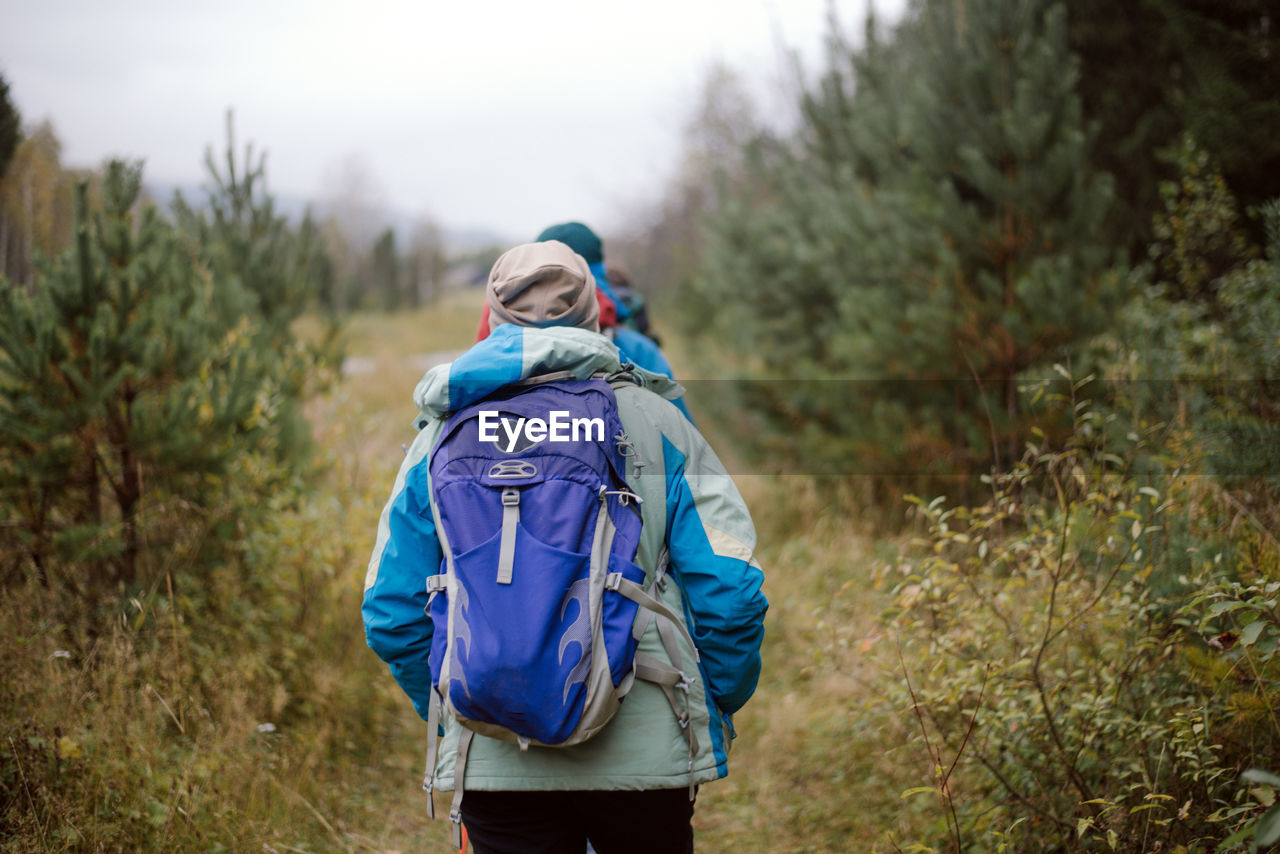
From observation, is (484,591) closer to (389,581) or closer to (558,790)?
(389,581)

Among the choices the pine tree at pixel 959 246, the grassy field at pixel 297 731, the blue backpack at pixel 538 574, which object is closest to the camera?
the blue backpack at pixel 538 574

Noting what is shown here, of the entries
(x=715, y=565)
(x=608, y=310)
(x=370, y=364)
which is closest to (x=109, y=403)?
(x=608, y=310)

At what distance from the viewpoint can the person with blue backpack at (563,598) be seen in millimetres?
Answer: 1600

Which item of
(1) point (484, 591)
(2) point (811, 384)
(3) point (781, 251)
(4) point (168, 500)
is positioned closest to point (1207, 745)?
(1) point (484, 591)

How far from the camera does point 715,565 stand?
1.80 m

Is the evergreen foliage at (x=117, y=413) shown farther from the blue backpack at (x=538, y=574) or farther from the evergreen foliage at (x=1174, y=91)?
the evergreen foliage at (x=1174, y=91)

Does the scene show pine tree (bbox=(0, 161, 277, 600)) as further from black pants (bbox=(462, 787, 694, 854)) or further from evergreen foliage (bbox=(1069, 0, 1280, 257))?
evergreen foliage (bbox=(1069, 0, 1280, 257))

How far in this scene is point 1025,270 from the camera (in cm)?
538

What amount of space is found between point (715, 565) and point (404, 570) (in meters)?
0.67

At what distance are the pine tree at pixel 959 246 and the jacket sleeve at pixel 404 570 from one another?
11.7 feet

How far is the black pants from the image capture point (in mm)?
1757

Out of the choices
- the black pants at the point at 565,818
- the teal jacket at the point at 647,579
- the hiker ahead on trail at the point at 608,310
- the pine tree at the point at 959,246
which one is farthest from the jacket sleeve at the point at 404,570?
the pine tree at the point at 959,246

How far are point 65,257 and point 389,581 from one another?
3.21m

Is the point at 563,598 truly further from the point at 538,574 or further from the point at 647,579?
the point at 647,579
